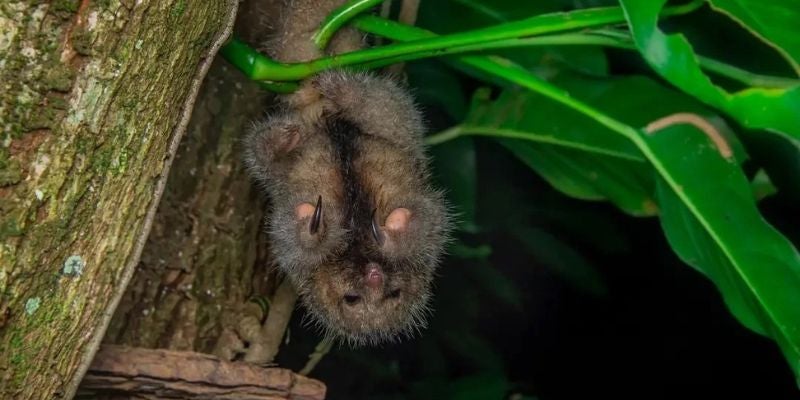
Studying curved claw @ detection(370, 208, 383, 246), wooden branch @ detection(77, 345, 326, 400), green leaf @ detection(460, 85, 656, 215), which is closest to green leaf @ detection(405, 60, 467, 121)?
green leaf @ detection(460, 85, 656, 215)

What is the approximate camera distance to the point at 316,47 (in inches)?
57.8

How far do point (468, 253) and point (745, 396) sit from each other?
2.49 feet

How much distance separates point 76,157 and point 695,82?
0.74m

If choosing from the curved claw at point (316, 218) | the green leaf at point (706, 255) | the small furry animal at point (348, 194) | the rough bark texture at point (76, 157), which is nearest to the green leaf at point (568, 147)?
the green leaf at point (706, 255)

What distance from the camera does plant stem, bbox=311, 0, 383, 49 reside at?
140 cm

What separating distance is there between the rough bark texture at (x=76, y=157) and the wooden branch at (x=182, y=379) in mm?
150

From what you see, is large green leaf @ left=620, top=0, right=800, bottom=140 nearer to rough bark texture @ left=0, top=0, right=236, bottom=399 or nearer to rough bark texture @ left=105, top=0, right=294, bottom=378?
rough bark texture @ left=0, top=0, right=236, bottom=399

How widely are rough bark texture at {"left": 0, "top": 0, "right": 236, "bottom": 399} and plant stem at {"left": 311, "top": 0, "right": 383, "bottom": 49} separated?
0.33 metres

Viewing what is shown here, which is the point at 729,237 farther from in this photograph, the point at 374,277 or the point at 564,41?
the point at 374,277

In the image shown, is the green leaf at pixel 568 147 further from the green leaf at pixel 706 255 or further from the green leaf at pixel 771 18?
the green leaf at pixel 771 18

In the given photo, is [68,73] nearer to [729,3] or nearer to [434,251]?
[434,251]

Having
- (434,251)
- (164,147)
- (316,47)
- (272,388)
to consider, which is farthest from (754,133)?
(164,147)

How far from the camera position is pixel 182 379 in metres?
1.28

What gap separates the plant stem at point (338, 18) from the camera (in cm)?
140
